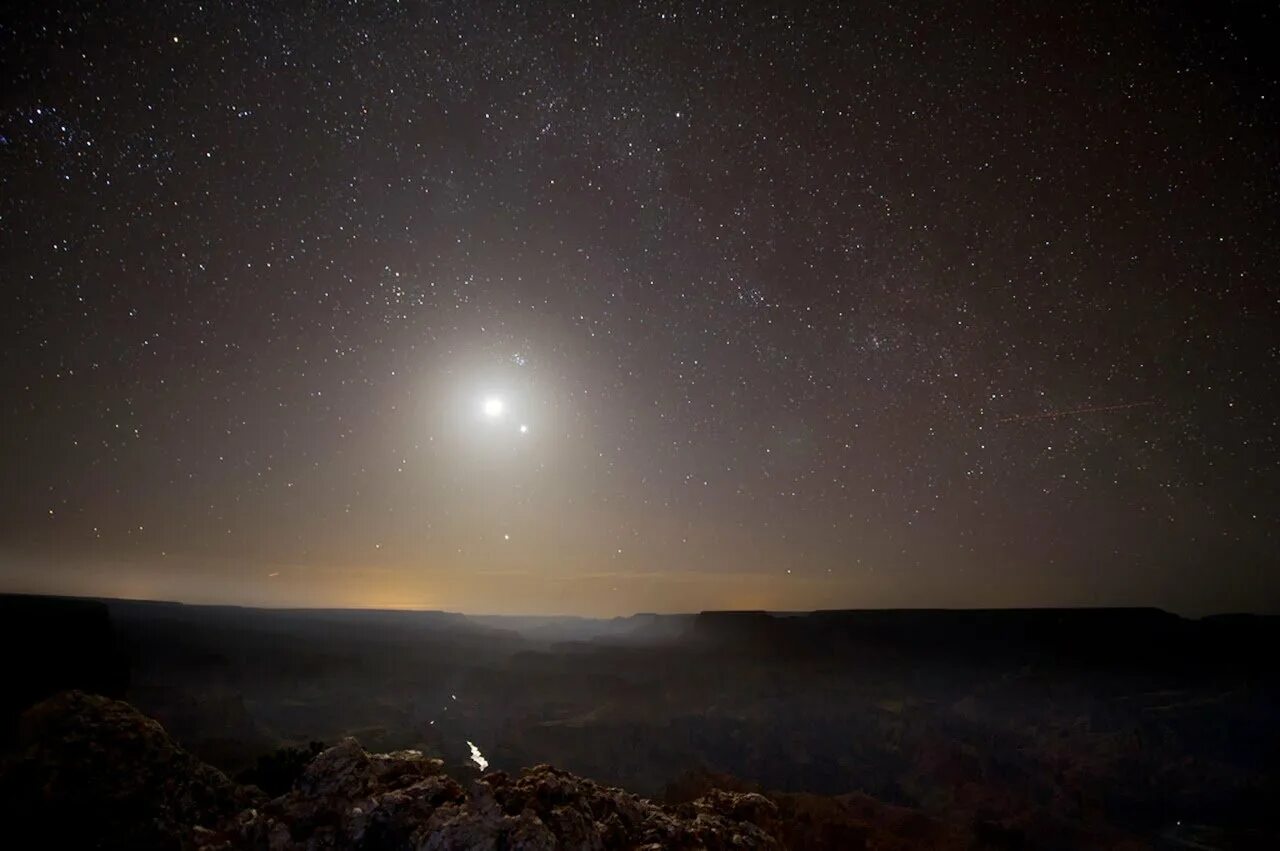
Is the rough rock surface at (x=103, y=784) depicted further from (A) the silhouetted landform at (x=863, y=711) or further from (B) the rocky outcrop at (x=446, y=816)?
(A) the silhouetted landform at (x=863, y=711)

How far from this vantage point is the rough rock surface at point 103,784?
1236 cm

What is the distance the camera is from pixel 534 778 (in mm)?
11648

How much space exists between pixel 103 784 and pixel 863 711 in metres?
74.5

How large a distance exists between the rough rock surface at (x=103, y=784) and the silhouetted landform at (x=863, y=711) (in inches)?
995

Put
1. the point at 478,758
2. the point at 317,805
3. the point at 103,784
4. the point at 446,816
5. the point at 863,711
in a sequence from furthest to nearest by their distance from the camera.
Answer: the point at 863,711 → the point at 478,758 → the point at 103,784 → the point at 317,805 → the point at 446,816

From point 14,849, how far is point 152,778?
8.43 ft

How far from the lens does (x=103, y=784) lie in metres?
12.9

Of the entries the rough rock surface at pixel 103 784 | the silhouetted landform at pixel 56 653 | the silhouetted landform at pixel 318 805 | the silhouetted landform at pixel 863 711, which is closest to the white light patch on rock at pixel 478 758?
the silhouetted landform at pixel 863 711

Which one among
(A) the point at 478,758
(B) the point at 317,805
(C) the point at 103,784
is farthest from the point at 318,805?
(A) the point at 478,758

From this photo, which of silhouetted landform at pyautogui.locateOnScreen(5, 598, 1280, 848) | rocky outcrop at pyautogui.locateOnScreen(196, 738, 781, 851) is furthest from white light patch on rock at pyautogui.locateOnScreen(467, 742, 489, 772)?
rocky outcrop at pyautogui.locateOnScreen(196, 738, 781, 851)

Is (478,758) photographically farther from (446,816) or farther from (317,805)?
(446,816)

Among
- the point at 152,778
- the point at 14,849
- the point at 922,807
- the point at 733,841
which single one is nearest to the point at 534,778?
the point at 733,841

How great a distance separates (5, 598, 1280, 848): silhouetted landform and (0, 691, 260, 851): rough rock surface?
82.9 ft

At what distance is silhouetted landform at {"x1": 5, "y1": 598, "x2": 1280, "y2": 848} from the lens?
48.4 m
